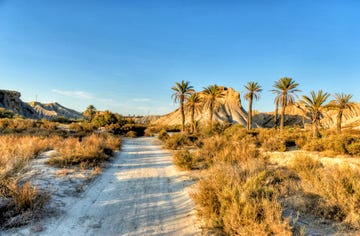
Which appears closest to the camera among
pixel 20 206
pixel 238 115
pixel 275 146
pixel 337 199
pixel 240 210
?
pixel 240 210

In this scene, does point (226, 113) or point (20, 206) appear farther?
point (226, 113)

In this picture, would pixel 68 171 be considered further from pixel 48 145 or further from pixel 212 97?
pixel 212 97

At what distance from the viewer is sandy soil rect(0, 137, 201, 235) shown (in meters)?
4.06

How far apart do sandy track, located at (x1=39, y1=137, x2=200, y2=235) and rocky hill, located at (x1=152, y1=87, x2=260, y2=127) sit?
187 ft

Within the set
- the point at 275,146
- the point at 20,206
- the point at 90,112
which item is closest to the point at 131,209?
the point at 20,206

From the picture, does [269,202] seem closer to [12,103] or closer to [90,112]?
[90,112]

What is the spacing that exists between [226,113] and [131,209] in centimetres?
6905

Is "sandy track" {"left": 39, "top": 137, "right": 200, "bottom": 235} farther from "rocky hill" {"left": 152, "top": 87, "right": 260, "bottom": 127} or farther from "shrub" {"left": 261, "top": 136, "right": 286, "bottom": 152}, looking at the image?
"rocky hill" {"left": 152, "top": 87, "right": 260, "bottom": 127}

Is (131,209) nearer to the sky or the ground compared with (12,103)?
nearer to the ground

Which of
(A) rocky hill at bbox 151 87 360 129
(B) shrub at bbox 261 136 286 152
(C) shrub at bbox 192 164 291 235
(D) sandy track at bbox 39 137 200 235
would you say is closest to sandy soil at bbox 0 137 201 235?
(D) sandy track at bbox 39 137 200 235

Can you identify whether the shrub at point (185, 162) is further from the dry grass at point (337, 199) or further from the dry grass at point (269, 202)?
the dry grass at point (337, 199)

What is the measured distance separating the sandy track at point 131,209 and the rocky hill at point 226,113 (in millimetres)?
57128

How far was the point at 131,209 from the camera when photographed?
198 inches

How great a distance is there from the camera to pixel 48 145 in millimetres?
12125
